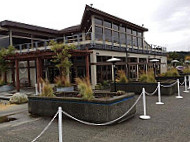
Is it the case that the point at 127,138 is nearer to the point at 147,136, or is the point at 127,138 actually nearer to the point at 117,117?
the point at 147,136

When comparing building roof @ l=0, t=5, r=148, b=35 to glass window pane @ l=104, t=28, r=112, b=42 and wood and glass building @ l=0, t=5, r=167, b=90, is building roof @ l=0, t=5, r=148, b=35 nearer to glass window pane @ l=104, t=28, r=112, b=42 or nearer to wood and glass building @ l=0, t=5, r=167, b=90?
wood and glass building @ l=0, t=5, r=167, b=90

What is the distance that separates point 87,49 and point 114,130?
988cm

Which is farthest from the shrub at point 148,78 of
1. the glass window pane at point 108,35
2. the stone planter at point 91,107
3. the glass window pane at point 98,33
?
the glass window pane at point 108,35

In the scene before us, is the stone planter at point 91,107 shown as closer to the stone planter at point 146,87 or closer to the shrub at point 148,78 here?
the stone planter at point 146,87

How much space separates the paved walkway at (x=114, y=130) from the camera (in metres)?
4.65

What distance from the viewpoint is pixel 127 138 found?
4.62 m

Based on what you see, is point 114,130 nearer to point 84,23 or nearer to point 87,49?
point 87,49

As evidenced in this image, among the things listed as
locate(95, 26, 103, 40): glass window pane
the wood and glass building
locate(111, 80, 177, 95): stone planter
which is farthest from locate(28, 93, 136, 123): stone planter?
locate(95, 26, 103, 40): glass window pane

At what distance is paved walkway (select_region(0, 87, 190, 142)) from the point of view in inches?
183

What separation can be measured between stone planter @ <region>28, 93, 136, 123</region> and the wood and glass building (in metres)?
6.97

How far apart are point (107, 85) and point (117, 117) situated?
10.6m

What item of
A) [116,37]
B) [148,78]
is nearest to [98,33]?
[116,37]

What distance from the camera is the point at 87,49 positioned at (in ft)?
47.5

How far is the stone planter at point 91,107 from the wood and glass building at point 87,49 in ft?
22.9
